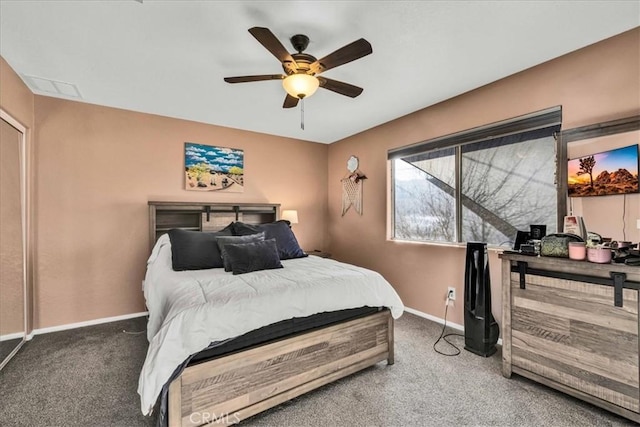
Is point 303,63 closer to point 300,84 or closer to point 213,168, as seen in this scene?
point 300,84

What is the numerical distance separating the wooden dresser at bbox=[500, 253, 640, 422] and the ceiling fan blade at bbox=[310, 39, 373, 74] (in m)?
1.80

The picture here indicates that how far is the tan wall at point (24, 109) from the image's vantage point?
2.40 meters

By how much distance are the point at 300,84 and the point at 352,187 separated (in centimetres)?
268

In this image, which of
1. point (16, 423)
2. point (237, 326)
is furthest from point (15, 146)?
point (237, 326)

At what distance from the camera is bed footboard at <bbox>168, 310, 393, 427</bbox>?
152 centimetres

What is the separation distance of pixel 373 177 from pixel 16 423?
3995mm

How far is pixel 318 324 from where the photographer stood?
6.64 ft

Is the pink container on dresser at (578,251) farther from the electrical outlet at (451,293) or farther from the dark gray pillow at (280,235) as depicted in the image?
the dark gray pillow at (280,235)

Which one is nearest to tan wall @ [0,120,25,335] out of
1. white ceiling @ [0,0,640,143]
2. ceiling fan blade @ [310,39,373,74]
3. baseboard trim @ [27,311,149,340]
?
baseboard trim @ [27,311,149,340]

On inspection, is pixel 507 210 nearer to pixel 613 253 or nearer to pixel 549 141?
pixel 549 141

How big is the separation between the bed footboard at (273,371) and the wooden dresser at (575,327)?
0.97m

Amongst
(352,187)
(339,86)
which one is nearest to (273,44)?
(339,86)

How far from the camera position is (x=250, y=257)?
98.4 inches
